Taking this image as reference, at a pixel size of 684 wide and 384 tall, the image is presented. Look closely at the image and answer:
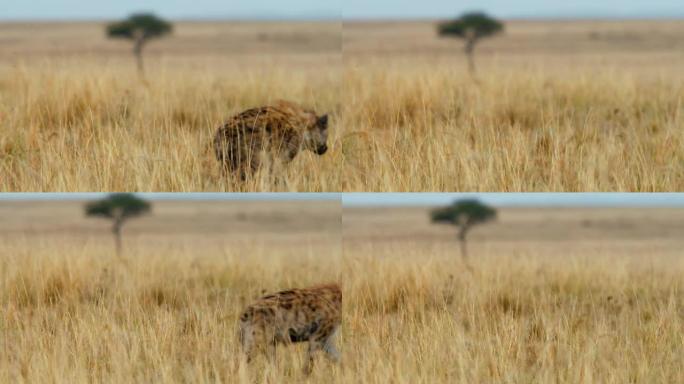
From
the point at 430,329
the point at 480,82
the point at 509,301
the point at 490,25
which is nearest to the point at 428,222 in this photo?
the point at 480,82

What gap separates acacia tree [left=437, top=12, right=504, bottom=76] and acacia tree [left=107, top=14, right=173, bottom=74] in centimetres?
913

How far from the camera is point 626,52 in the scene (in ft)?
149

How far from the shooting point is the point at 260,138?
774cm

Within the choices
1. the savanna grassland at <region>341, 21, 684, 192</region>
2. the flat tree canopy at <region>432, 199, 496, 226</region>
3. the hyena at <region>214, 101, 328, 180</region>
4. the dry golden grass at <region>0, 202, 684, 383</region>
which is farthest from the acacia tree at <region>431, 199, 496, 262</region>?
the hyena at <region>214, 101, 328, 180</region>

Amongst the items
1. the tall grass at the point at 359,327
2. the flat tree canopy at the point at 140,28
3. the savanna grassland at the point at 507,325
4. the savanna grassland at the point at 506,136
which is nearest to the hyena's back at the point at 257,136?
the savanna grassland at the point at 506,136

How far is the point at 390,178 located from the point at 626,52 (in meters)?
39.2

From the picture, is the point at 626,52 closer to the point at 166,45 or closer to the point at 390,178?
the point at 166,45

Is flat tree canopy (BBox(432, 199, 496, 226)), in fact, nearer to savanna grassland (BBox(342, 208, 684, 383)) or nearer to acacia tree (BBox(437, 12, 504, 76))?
savanna grassland (BBox(342, 208, 684, 383))

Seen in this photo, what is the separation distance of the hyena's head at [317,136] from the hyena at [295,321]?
1.16m

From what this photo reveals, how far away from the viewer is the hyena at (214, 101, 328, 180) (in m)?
7.71

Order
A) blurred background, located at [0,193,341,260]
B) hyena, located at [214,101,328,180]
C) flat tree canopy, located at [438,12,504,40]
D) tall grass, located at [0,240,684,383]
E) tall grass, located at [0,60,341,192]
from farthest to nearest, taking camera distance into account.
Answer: flat tree canopy, located at [438,12,504,40] < blurred background, located at [0,193,341,260] < tall grass, located at [0,60,341,192] < hyena, located at [214,101,328,180] < tall grass, located at [0,240,684,383]

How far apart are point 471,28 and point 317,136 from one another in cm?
2916

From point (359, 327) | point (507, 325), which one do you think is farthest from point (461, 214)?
point (359, 327)

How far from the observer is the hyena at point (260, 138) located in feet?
25.3
